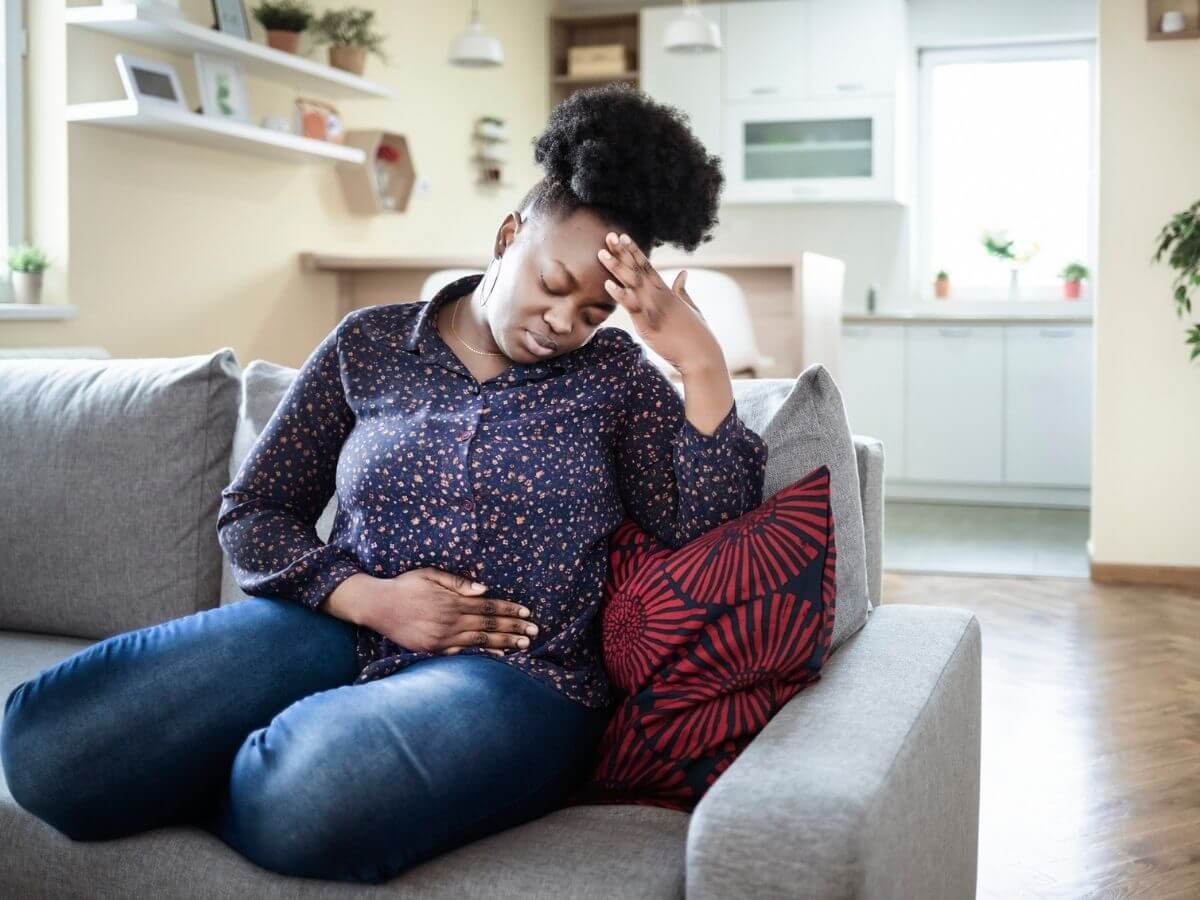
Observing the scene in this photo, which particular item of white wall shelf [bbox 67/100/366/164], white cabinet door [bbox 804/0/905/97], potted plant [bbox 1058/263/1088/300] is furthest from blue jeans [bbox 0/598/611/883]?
potted plant [bbox 1058/263/1088/300]

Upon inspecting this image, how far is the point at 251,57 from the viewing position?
4.05m

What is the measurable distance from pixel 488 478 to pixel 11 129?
9.01ft

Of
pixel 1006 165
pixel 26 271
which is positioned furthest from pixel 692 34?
pixel 26 271

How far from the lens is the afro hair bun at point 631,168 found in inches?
59.0

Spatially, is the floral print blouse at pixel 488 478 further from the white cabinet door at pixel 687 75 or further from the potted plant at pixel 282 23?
the white cabinet door at pixel 687 75

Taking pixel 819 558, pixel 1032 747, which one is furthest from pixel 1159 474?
pixel 819 558

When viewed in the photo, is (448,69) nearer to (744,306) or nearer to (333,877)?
(744,306)

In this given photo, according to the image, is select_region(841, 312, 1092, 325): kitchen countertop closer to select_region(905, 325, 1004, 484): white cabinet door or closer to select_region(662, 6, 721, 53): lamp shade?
select_region(905, 325, 1004, 484): white cabinet door

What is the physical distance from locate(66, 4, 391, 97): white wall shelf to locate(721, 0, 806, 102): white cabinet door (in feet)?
7.72

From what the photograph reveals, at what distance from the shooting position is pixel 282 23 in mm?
4227

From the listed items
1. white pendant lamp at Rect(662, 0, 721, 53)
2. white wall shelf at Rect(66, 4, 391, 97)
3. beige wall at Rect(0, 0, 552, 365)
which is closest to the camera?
white wall shelf at Rect(66, 4, 391, 97)

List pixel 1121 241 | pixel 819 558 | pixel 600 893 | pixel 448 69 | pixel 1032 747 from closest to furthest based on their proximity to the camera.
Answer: pixel 600 893, pixel 819 558, pixel 1032 747, pixel 1121 241, pixel 448 69

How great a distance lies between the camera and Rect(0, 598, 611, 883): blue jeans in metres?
1.18

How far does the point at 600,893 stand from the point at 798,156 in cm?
568
